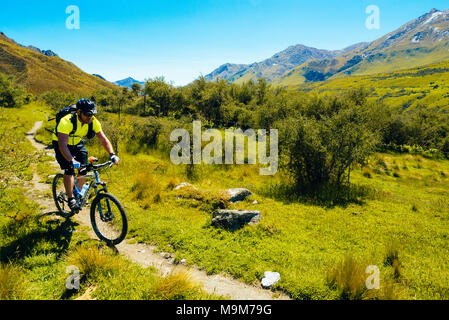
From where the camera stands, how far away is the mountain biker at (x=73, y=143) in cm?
533

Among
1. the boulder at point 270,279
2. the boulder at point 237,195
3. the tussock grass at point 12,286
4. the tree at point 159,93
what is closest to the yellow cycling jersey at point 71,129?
the tussock grass at point 12,286

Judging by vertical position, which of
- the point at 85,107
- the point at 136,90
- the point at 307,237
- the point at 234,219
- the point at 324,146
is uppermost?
the point at 136,90

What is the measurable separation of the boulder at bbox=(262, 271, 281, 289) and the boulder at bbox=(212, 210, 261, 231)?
2.38 meters

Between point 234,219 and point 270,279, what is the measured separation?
8.97ft

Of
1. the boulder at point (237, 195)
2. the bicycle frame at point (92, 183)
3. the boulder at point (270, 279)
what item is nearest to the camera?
the boulder at point (270, 279)

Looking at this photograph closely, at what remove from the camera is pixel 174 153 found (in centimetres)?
1595

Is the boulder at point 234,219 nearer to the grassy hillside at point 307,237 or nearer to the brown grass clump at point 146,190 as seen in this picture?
the grassy hillside at point 307,237

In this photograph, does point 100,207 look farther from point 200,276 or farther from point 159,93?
point 159,93

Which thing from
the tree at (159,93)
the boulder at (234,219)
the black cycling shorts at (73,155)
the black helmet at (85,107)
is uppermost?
the tree at (159,93)

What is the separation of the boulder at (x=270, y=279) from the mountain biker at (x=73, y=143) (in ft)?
15.8

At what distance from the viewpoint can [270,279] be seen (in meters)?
4.62

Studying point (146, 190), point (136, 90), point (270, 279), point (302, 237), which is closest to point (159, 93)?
point (136, 90)

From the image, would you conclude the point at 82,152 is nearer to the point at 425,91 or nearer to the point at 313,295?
the point at 313,295

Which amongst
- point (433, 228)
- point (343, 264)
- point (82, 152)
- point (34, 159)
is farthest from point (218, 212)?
point (34, 159)
